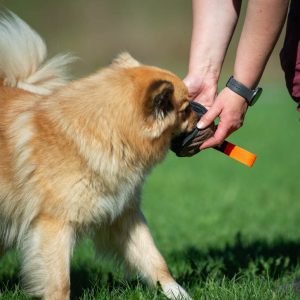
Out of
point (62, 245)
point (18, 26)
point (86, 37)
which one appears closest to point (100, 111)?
point (62, 245)

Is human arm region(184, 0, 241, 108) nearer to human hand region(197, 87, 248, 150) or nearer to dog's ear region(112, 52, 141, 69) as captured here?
dog's ear region(112, 52, 141, 69)

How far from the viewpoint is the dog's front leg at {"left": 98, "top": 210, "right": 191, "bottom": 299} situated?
4.22 m

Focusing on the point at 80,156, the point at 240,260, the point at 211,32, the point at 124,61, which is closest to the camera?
the point at 80,156

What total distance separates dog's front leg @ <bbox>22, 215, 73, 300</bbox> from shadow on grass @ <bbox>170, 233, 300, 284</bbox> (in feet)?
3.21

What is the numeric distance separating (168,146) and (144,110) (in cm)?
40

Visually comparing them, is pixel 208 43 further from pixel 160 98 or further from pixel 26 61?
pixel 26 61

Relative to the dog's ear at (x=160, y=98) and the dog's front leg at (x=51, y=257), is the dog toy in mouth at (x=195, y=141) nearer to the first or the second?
the dog's ear at (x=160, y=98)

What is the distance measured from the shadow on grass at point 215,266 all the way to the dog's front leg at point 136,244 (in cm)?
12

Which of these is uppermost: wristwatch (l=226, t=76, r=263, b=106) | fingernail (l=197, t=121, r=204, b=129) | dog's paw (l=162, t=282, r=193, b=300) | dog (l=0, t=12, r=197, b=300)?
wristwatch (l=226, t=76, r=263, b=106)

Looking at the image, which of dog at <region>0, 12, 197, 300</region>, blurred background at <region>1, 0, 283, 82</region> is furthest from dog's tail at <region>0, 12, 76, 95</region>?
blurred background at <region>1, 0, 283, 82</region>

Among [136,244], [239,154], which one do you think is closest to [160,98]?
[239,154]

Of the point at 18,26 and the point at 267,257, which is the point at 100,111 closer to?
the point at 18,26

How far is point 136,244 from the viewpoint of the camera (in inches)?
168

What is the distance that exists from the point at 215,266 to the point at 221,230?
233 centimetres
